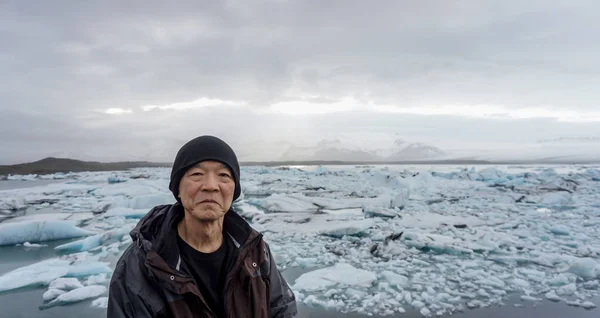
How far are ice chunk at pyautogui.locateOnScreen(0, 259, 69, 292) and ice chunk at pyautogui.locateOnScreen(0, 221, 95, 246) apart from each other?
251 cm

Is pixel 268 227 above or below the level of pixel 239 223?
below

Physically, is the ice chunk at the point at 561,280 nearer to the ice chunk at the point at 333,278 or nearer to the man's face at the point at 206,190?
the ice chunk at the point at 333,278

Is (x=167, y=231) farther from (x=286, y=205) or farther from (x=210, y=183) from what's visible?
(x=286, y=205)

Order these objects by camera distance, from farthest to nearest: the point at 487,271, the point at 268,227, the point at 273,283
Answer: the point at 268,227
the point at 487,271
the point at 273,283

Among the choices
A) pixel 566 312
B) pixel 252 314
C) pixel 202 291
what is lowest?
pixel 566 312

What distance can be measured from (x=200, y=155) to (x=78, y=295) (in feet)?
11.6

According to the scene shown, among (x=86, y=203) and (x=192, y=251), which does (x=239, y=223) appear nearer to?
(x=192, y=251)

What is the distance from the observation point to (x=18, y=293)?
4055mm

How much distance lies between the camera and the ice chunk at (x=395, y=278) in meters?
4.34

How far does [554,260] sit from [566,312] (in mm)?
1967

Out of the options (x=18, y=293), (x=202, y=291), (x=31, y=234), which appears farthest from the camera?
(x=31, y=234)

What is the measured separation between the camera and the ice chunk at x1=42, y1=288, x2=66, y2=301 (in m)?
3.83

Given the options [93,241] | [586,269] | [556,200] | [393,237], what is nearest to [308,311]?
[393,237]

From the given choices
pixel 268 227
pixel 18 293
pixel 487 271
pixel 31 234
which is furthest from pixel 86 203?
pixel 487 271
